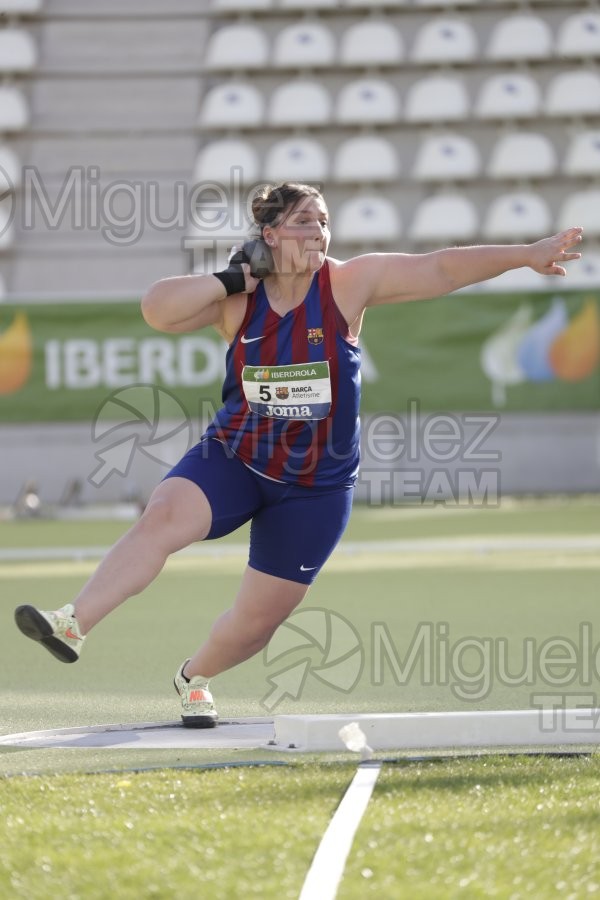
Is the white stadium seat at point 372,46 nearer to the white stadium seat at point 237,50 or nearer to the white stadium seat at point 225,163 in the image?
the white stadium seat at point 237,50

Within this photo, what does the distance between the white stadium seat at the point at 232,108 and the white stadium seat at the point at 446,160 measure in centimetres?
223

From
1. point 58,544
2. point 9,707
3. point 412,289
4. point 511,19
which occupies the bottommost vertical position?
point 58,544

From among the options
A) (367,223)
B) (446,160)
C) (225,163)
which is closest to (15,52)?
(225,163)

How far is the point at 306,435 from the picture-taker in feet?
12.2

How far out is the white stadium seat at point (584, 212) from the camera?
1773 centimetres

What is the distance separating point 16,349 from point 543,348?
546cm

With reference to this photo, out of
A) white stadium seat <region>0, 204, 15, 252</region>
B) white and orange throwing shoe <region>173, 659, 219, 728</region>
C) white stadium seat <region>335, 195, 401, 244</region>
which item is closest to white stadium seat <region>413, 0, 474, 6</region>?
white stadium seat <region>335, 195, 401, 244</region>

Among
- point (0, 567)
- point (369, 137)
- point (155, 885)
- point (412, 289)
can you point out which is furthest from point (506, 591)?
point (369, 137)

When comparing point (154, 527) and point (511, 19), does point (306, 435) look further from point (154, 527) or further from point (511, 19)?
point (511, 19)

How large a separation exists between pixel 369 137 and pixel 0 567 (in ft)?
34.3

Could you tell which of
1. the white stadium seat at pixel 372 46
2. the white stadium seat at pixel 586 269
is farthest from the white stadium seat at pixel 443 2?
the white stadium seat at pixel 586 269

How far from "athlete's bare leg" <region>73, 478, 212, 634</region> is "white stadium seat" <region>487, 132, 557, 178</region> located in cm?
1525

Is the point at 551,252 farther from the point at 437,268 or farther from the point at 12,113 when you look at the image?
the point at 12,113

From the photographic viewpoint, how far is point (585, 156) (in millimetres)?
18047
